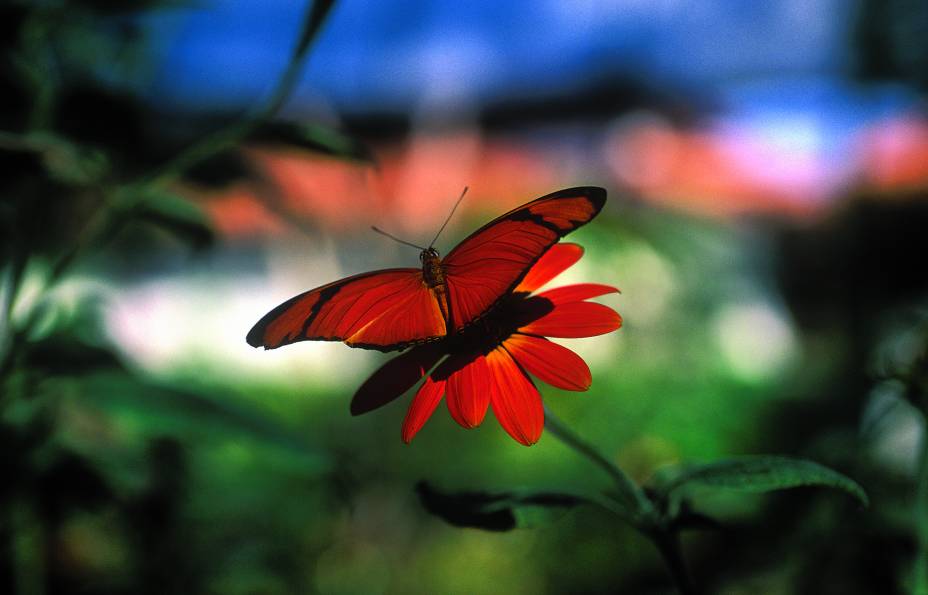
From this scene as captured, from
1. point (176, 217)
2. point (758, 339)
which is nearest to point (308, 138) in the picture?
point (176, 217)

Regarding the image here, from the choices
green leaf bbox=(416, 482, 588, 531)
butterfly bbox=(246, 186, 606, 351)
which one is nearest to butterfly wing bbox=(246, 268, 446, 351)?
butterfly bbox=(246, 186, 606, 351)

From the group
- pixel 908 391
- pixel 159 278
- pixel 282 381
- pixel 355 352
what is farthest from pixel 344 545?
pixel 282 381

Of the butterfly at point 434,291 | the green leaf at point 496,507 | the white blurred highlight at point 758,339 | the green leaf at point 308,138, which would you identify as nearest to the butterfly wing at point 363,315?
the butterfly at point 434,291

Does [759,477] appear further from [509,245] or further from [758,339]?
[758,339]

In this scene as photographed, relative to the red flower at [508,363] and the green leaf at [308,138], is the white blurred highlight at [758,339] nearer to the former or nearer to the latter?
the green leaf at [308,138]

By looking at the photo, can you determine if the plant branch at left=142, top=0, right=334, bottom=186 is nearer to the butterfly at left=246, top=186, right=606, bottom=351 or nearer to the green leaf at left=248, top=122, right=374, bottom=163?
the green leaf at left=248, top=122, right=374, bottom=163
